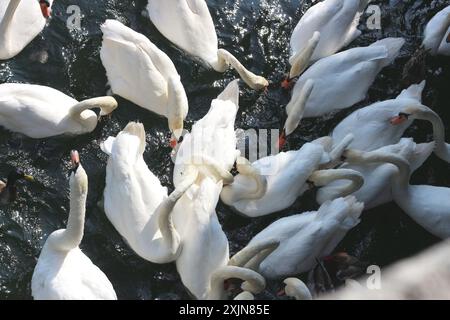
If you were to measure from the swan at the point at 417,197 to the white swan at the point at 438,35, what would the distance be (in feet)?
5.39

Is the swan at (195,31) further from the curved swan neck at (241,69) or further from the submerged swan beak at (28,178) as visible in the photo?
the submerged swan beak at (28,178)

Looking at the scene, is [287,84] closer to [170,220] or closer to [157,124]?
[157,124]

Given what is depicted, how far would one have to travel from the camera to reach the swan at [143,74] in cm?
767

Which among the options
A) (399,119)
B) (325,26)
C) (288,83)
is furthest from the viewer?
(325,26)

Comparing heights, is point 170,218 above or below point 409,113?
below

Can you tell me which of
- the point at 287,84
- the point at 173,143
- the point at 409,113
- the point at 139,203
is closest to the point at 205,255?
the point at 139,203

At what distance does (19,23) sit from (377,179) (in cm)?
349

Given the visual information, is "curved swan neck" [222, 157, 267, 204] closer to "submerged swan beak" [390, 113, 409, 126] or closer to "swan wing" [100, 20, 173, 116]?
"swan wing" [100, 20, 173, 116]

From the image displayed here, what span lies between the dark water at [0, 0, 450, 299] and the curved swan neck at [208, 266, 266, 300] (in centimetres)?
36

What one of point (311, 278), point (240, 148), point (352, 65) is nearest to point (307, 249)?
point (311, 278)

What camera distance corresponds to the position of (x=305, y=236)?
7004mm

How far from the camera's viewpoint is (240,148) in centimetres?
789

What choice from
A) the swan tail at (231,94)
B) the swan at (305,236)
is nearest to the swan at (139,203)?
the swan at (305,236)
